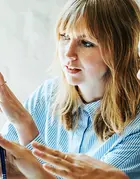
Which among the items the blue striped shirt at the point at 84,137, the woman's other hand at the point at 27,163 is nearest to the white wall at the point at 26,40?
the blue striped shirt at the point at 84,137

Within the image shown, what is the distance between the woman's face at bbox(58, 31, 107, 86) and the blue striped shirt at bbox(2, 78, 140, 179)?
0.11 m

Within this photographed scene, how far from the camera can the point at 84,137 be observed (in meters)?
1.04

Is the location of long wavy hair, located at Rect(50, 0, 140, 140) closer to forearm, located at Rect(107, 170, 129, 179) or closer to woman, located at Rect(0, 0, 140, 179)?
woman, located at Rect(0, 0, 140, 179)

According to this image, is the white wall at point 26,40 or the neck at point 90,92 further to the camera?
the white wall at point 26,40

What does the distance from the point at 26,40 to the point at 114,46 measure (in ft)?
1.37

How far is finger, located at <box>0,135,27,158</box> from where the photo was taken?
2.46 ft

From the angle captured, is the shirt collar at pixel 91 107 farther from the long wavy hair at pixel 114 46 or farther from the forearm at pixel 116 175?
the forearm at pixel 116 175

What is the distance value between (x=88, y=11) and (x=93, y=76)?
0.15 metres

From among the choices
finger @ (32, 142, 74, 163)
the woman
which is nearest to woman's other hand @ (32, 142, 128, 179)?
finger @ (32, 142, 74, 163)

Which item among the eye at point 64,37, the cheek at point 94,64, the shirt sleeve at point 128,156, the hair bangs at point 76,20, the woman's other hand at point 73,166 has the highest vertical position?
the hair bangs at point 76,20

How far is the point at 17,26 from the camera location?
4.25 feet

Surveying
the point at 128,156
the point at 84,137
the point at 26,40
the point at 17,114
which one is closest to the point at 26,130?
the point at 17,114

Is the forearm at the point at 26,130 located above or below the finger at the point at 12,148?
below

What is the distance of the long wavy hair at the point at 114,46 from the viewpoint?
3.08 feet
